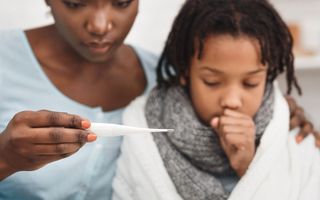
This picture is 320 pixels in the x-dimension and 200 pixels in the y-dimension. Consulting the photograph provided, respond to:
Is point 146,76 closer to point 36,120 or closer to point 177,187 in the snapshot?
point 177,187

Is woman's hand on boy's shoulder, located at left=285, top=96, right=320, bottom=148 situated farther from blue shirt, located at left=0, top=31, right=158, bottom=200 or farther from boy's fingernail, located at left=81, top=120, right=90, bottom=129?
boy's fingernail, located at left=81, top=120, right=90, bottom=129

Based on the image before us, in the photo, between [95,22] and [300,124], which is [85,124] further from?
[300,124]

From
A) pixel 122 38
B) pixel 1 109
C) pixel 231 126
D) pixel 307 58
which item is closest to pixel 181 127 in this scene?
pixel 231 126

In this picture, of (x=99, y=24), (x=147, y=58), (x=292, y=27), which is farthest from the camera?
(x=292, y=27)

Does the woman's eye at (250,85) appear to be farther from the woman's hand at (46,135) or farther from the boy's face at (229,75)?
the woman's hand at (46,135)

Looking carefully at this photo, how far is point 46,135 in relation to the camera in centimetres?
67

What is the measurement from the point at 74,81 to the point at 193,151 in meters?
0.32

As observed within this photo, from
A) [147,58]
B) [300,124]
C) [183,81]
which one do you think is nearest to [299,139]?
[300,124]

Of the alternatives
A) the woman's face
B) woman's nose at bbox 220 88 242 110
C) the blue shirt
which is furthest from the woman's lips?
woman's nose at bbox 220 88 242 110

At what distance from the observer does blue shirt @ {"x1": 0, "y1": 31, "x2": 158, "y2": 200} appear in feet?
3.26

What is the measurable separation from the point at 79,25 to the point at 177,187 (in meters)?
0.38

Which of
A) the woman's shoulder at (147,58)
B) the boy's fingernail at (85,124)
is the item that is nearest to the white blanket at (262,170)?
the woman's shoulder at (147,58)

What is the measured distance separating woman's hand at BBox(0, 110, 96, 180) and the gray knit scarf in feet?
1.12

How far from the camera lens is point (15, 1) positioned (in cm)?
143
